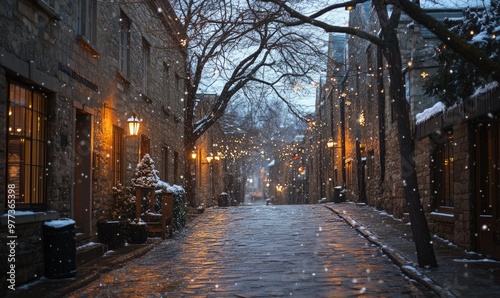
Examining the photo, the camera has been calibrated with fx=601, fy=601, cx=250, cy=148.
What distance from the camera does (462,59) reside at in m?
10.0

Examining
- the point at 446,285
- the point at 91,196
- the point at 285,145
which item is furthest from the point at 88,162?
the point at 285,145

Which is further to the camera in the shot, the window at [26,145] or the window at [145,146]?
the window at [145,146]

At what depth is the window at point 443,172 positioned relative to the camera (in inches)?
A: 515

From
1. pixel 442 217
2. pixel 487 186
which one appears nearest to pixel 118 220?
pixel 442 217

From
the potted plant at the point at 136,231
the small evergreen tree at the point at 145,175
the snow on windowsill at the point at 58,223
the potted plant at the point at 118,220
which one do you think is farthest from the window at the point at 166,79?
the snow on windowsill at the point at 58,223

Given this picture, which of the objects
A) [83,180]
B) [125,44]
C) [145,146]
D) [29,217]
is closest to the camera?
[29,217]

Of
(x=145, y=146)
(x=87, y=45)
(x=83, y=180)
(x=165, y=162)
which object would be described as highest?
(x=87, y=45)

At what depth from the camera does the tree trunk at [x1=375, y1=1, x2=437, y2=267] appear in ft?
30.5

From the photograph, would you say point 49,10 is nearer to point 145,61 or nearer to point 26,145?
point 26,145

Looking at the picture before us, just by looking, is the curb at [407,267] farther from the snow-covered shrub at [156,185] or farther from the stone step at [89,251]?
the stone step at [89,251]

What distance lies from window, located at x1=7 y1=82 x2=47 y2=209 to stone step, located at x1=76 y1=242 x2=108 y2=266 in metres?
1.26

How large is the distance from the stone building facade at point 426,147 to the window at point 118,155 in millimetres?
5566

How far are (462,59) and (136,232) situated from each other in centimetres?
770

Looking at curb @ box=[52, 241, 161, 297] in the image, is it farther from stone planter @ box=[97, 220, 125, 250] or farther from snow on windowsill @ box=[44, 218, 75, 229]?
snow on windowsill @ box=[44, 218, 75, 229]
